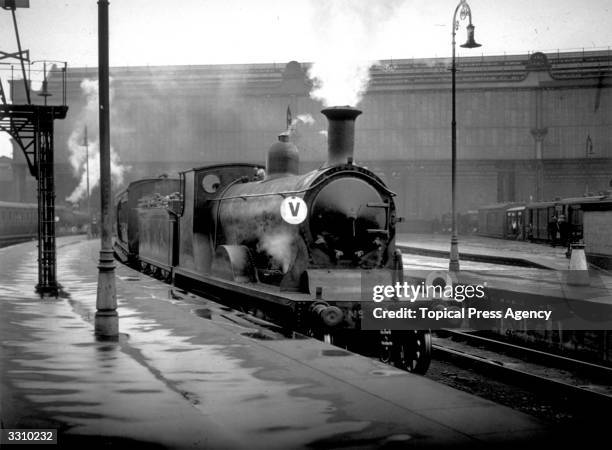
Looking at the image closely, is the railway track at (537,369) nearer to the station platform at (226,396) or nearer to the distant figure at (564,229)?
the station platform at (226,396)

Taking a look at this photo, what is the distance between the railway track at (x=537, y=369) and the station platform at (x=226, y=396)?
2.89m

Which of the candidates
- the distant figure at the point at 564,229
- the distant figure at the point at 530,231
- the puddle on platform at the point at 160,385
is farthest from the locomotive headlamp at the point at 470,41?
the distant figure at the point at 530,231

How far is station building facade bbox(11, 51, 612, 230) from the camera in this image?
54656mm

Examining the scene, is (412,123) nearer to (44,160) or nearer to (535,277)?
(535,277)

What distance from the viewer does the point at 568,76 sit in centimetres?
5412

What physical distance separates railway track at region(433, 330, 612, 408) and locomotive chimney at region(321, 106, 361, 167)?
153 inches

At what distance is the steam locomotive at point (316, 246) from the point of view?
9.91 meters

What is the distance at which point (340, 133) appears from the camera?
11.1 meters

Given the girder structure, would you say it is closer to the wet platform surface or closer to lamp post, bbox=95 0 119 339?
lamp post, bbox=95 0 119 339

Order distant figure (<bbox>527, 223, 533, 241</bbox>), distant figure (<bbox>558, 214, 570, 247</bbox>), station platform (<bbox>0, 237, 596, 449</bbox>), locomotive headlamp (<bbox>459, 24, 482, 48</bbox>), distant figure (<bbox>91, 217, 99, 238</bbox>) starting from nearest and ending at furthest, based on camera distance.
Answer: station platform (<bbox>0, 237, 596, 449</bbox>)
locomotive headlamp (<bbox>459, 24, 482, 48</bbox>)
distant figure (<bbox>558, 214, 570, 247</bbox>)
distant figure (<bbox>527, 223, 533, 241</bbox>)
distant figure (<bbox>91, 217, 99, 238</bbox>)

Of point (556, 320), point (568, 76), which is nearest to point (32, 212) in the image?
point (568, 76)

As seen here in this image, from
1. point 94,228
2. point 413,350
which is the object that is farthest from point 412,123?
point 413,350

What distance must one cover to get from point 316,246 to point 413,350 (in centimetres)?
209

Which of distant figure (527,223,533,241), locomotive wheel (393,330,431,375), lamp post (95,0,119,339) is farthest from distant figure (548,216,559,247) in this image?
lamp post (95,0,119,339)
